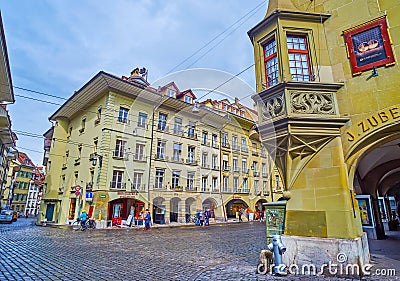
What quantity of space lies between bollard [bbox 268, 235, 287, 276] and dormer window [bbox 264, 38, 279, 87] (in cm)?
445

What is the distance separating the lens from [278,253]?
5.89 metres

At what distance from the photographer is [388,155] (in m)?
9.84

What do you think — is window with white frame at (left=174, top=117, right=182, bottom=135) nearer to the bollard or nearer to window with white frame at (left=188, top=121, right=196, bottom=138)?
window with white frame at (left=188, top=121, right=196, bottom=138)

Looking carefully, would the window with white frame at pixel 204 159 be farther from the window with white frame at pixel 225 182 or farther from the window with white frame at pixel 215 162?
the window with white frame at pixel 225 182

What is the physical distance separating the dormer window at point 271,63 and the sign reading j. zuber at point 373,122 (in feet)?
8.13

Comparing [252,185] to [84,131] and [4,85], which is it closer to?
[84,131]

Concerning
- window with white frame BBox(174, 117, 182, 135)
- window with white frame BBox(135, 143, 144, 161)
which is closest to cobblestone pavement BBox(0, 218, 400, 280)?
window with white frame BBox(135, 143, 144, 161)

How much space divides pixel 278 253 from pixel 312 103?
13.1 ft

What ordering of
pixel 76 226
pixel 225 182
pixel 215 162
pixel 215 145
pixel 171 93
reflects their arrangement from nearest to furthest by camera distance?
pixel 76 226
pixel 215 145
pixel 215 162
pixel 225 182
pixel 171 93

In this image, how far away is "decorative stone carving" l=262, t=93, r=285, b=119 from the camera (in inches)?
262

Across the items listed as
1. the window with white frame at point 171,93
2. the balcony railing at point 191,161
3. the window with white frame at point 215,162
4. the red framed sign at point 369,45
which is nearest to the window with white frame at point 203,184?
the balcony railing at point 191,161

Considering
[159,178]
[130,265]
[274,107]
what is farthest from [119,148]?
[274,107]

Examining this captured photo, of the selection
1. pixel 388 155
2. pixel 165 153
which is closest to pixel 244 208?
pixel 165 153

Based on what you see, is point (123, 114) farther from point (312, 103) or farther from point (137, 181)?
point (312, 103)
